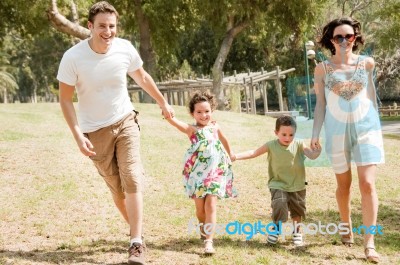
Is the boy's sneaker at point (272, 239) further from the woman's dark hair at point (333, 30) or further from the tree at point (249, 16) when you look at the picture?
the tree at point (249, 16)

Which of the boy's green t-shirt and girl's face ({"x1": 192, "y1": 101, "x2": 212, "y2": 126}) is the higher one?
girl's face ({"x1": 192, "y1": 101, "x2": 212, "y2": 126})

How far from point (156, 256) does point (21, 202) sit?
10.7 feet

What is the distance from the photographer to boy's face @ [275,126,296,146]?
5590 millimetres

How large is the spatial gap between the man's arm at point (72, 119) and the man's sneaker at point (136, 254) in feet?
2.82

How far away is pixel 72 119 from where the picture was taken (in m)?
4.97

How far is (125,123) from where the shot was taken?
5098 mm

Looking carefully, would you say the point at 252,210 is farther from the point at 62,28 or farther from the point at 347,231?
the point at 62,28

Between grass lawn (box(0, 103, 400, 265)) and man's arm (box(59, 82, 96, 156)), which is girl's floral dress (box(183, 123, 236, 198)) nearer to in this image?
grass lawn (box(0, 103, 400, 265))

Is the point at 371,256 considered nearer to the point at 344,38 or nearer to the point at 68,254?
the point at 344,38

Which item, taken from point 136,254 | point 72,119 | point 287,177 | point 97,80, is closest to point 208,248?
point 136,254

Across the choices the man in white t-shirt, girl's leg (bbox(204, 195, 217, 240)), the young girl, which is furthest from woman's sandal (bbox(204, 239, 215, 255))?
the man in white t-shirt

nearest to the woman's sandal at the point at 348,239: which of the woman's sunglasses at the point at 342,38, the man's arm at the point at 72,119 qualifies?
the woman's sunglasses at the point at 342,38

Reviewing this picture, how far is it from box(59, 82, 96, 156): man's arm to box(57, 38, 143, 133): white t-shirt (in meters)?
0.08

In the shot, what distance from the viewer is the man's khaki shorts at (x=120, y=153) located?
4.96 metres
